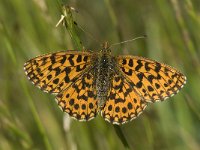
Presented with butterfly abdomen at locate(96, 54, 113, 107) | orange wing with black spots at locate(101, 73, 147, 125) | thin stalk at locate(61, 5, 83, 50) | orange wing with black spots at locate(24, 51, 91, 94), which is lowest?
orange wing with black spots at locate(101, 73, 147, 125)

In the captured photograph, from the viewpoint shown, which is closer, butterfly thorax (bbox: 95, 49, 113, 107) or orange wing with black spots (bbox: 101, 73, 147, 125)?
orange wing with black spots (bbox: 101, 73, 147, 125)

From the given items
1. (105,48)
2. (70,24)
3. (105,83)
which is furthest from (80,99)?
(70,24)

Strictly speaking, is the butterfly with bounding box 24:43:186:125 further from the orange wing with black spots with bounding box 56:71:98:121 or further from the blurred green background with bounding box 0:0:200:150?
the blurred green background with bounding box 0:0:200:150

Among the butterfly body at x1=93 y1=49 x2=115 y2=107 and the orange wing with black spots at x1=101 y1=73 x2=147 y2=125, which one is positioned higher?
the butterfly body at x1=93 y1=49 x2=115 y2=107

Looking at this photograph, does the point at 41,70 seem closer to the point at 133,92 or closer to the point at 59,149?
the point at 133,92

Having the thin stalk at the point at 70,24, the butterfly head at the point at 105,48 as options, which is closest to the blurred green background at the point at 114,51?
the butterfly head at the point at 105,48

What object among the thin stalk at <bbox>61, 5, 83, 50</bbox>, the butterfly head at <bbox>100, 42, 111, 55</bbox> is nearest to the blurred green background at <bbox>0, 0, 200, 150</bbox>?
the butterfly head at <bbox>100, 42, 111, 55</bbox>

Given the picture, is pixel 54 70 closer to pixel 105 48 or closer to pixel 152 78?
pixel 105 48
